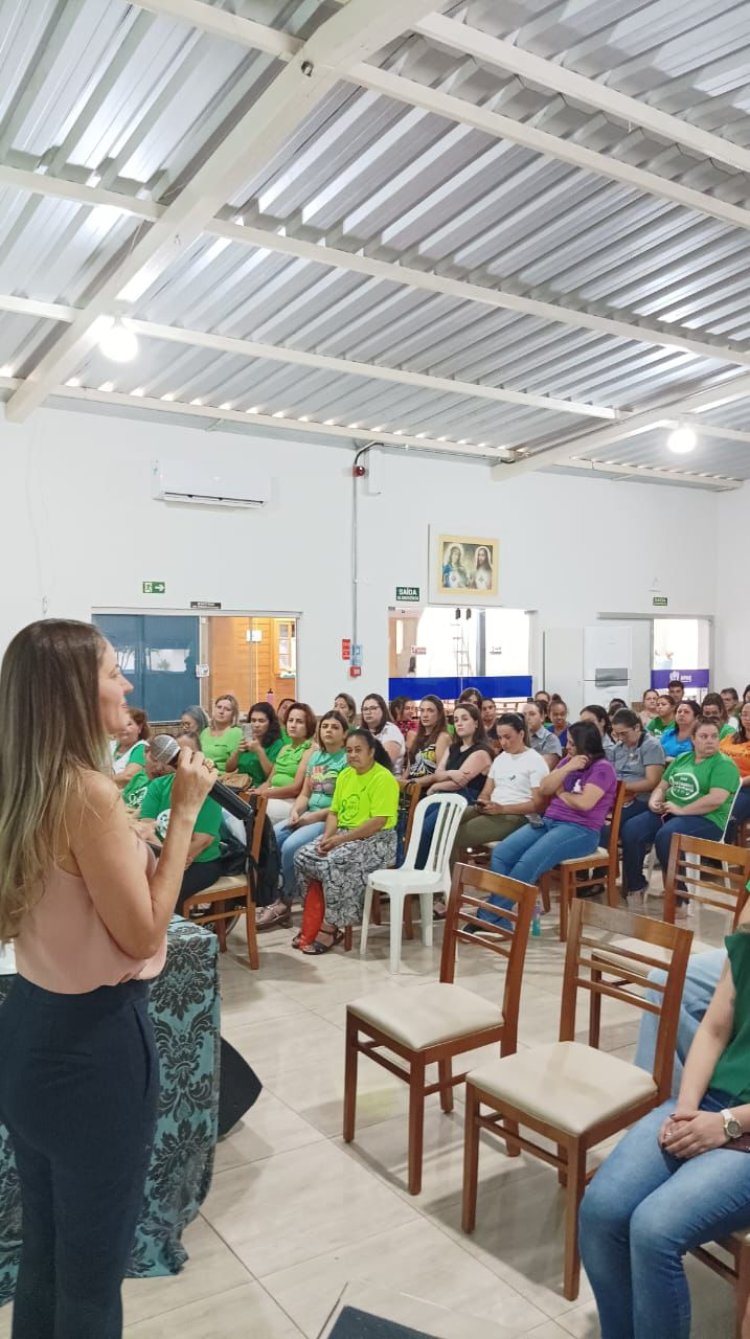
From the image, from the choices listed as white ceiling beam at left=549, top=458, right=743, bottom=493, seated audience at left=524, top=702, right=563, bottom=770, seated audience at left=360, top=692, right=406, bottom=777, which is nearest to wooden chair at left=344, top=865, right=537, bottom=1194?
seated audience at left=360, top=692, right=406, bottom=777

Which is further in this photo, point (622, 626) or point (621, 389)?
point (622, 626)

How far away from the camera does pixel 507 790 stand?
5.45 metres

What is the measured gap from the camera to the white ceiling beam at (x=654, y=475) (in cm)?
980

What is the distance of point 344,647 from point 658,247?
4389 mm

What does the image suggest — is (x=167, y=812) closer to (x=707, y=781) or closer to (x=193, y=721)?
(x=193, y=721)

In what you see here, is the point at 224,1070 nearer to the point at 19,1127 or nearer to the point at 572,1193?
the point at 572,1193

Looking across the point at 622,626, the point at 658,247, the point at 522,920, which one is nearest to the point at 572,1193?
the point at 522,920

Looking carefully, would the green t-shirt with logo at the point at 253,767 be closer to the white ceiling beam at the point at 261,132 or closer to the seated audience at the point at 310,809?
the seated audience at the point at 310,809

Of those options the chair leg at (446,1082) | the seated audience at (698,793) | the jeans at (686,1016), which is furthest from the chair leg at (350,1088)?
the seated audience at (698,793)

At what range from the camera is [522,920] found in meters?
2.70

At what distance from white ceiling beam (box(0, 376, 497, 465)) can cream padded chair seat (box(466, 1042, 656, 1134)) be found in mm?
5805

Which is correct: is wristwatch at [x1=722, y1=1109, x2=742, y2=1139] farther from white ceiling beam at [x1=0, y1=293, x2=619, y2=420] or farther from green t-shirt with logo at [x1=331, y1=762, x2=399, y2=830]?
white ceiling beam at [x1=0, y1=293, x2=619, y2=420]

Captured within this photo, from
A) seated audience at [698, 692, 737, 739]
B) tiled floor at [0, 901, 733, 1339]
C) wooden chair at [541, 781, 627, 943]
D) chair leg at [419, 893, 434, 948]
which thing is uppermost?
seated audience at [698, 692, 737, 739]

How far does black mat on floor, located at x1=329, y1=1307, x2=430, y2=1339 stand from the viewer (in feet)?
4.76
